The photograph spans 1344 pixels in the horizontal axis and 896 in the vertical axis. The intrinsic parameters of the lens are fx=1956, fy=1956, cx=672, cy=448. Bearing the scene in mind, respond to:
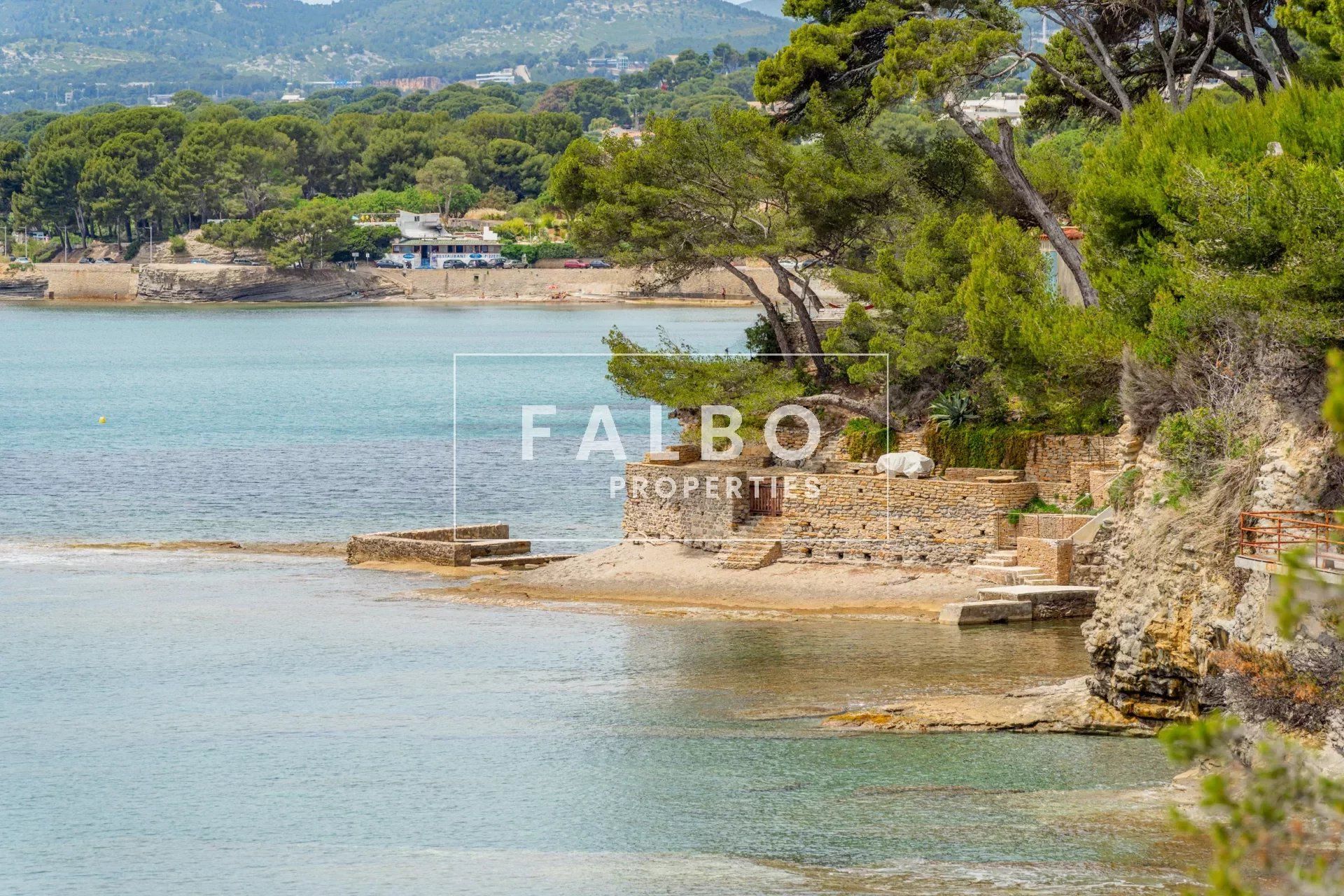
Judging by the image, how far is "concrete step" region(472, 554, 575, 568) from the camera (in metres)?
34.2

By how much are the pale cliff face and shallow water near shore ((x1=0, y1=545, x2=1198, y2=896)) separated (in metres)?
0.79

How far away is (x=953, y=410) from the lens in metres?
30.4

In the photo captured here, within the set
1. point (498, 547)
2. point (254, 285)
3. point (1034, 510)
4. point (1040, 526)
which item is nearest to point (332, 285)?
point (254, 285)

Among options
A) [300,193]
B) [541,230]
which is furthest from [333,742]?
[300,193]

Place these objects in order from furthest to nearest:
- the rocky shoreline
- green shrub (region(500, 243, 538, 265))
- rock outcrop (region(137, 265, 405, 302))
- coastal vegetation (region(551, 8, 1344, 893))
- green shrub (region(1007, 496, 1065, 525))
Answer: rock outcrop (region(137, 265, 405, 302)), green shrub (region(500, 243, 538, 265)), the rocky shoreline, green shrub (region(1007, 496, 1065, 525)), coastal vegetation (region(551, 8, 1344, 893))

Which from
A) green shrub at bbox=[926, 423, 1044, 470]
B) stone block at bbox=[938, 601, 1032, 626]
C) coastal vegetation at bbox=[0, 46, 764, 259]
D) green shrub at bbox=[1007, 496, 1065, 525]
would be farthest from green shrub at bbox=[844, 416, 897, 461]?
coastal vegetation at bbox=[0, 46, 764, 259]

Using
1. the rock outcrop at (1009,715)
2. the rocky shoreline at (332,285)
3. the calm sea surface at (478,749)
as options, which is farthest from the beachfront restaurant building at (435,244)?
the rock outcrop at (1009,715)

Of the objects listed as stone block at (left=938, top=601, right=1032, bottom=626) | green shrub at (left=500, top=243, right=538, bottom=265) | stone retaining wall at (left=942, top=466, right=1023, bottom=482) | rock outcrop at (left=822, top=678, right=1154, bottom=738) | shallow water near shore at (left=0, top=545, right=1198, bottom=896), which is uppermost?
green shrub at (left=500, top=243, right=538, bottom=265)

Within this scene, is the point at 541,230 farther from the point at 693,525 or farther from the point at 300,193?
the point at 693,525

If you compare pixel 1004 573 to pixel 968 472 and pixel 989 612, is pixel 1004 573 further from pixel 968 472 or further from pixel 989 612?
pixel 968 472

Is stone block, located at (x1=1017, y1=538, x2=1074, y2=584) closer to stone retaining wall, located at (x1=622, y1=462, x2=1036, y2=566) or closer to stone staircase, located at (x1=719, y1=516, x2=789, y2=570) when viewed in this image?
stone retaining wall, located at (x1=622, y1=462, x2=1036, y2=566)

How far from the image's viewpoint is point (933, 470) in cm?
3016

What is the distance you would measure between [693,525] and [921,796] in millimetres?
13991

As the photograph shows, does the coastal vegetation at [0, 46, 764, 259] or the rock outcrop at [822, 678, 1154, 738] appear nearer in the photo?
the rock outcrop at [822, 678, 1154, 738]
